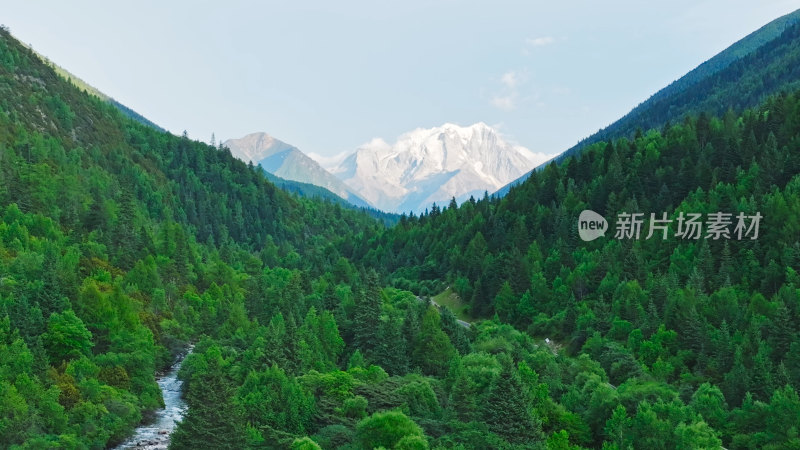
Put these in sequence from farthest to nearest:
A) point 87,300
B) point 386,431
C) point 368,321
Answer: point 368,321 → point 87,300 → point 386,431

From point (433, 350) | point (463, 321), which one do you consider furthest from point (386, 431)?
point (463, 321)

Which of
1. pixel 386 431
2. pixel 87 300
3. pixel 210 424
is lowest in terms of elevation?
pixel 210 424

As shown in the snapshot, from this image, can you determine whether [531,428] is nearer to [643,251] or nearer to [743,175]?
[643,251]

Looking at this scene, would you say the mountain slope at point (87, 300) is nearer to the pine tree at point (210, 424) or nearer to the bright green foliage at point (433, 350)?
the pine tree at point (210, 424)

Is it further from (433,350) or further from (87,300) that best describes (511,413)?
(87,300)

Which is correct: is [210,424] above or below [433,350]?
below

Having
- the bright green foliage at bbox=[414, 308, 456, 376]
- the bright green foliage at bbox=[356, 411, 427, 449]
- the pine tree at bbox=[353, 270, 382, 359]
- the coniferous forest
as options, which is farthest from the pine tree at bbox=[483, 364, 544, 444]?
the pine tree at bbox=[353, 270, 382, 359]
